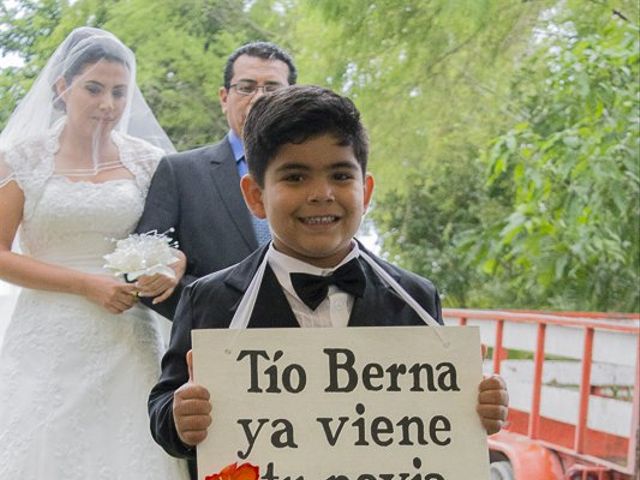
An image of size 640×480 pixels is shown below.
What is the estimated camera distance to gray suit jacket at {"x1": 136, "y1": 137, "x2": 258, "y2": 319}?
157 inches

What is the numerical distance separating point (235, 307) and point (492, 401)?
53cm

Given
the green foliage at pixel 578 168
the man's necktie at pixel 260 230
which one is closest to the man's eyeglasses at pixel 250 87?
the man's necktie at pixel 260 230

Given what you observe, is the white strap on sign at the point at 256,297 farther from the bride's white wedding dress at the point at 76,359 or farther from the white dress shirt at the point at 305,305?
the bride's white wedding dress at the point at 76,359

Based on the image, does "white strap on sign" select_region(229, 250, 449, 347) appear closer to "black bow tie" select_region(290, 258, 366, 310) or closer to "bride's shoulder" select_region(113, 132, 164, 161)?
"black bow tie" select_region(290, 258, 366, 310)

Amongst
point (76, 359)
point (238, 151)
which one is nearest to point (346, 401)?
point (238, 151)

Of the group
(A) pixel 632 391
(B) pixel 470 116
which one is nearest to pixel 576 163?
(A) pixel 632 391

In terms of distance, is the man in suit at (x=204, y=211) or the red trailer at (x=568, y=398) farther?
the red trailer at (x=568, y=398)

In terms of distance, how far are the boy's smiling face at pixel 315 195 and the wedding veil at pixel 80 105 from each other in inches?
76.3

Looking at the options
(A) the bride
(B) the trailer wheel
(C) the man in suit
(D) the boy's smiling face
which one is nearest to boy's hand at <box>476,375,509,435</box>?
(D) the boy's smiling face

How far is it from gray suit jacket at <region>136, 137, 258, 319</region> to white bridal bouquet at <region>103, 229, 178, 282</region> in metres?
0.06

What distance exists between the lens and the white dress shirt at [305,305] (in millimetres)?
2596

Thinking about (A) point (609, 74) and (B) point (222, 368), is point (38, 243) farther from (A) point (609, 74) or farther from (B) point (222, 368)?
(A) point (609, 74)

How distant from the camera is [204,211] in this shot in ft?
13.2

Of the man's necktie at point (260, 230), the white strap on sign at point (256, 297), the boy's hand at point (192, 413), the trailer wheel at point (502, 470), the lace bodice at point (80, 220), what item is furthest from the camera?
the trailer wheel at point (502, 470)
